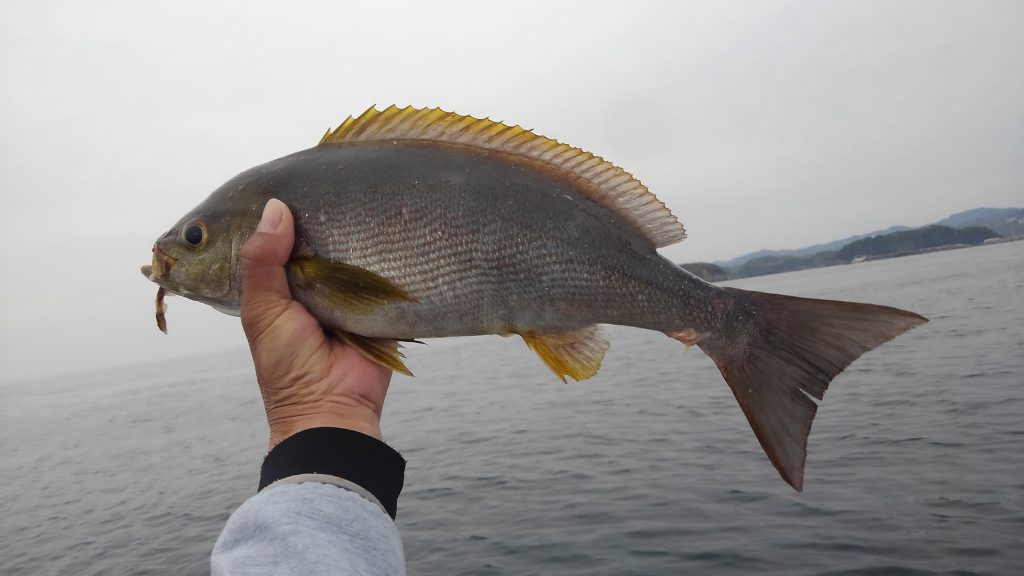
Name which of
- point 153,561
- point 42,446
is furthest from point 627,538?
point 42,446

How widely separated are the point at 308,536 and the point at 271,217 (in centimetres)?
171

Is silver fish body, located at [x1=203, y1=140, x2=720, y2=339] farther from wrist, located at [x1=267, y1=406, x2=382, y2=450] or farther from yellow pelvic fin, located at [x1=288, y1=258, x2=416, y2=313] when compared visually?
wrist, located at [x1=267, y1=406, x2=382, y2=450]

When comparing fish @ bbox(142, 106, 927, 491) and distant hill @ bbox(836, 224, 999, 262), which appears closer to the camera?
fish @ bbox(142, 106, 927, 491)

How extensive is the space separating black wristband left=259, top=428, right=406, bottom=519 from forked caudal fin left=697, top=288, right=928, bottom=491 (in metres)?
1.53

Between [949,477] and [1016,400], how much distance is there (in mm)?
5462

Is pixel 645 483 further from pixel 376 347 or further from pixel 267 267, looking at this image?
pixel 267 267

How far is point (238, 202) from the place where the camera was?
10.1 ft

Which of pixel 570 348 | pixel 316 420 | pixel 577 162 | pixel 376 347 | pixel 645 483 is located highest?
pixel 577 162

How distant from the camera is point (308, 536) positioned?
159 cm

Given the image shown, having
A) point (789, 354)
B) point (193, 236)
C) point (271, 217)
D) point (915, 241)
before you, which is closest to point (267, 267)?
point (271, 217)

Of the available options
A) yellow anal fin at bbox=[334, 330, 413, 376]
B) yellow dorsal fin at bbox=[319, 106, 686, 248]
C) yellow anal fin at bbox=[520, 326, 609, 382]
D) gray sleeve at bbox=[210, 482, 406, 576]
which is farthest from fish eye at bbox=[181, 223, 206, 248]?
yellow anal fin at bbox=[520, 326, 609, 382]

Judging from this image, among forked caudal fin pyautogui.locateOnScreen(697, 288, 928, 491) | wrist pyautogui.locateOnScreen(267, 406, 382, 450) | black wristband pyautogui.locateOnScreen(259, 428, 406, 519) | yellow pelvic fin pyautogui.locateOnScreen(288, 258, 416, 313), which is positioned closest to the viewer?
black wristband pyautogui.locateOnScreen(259, 428, 406, 519)

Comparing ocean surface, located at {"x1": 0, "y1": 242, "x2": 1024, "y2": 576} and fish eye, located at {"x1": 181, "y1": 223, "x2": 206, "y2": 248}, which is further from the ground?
fish eye, located at {"x1": 181, "y1": 223, "x2": 206, "y2": 248}

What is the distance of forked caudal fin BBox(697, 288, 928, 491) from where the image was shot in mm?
2408
